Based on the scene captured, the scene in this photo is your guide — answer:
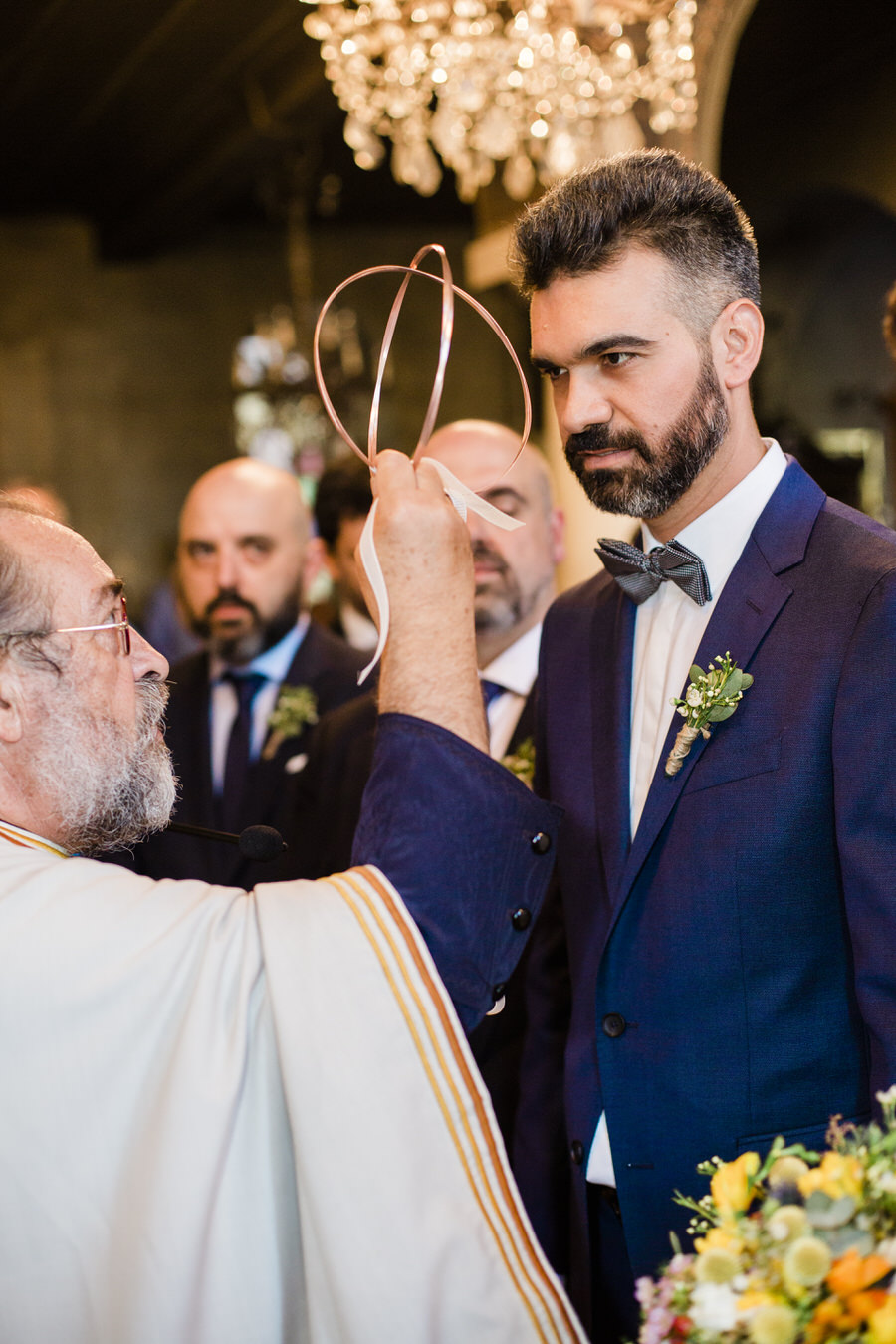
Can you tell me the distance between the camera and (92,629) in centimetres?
175

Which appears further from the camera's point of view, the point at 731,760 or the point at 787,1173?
the point at 731,760

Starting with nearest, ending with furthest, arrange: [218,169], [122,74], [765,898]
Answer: [765,898], [122,74], [218,169]

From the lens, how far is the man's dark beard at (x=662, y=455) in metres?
1.77

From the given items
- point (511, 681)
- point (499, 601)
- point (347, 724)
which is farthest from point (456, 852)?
point (347, 724)

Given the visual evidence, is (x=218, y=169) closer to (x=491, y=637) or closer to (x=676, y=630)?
(x=491, y=637)

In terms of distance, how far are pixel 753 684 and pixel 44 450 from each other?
10.1 m

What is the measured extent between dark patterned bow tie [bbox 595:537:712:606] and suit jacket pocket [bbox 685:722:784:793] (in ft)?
0.82

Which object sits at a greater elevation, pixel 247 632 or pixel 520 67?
pixel 520 67

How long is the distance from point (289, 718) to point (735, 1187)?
2.72 m

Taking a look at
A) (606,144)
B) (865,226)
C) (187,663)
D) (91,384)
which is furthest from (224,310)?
(187,663)

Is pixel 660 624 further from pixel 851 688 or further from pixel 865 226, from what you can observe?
pixel 865 226

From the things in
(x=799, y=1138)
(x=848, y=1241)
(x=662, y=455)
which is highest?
(x=662, y=455)

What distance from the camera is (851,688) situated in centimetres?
156

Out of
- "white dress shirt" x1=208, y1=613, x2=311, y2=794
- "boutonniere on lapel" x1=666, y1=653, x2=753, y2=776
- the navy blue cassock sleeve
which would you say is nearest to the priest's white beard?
the navy blue cassock sleeve
